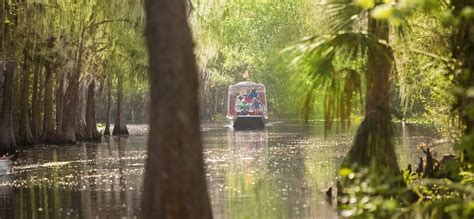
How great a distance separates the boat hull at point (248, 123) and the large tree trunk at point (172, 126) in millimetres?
64101

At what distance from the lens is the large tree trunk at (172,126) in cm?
987

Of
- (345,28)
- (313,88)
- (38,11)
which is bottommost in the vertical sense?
(313,88)

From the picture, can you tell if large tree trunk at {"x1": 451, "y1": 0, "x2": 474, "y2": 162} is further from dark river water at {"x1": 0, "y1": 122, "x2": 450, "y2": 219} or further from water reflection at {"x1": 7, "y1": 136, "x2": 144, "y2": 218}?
water reflection at {"x1": 7, "y1": 136, "x2": 144, "y2": 218}

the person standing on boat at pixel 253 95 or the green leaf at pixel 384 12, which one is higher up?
the person standing on boat at pixel 253 95

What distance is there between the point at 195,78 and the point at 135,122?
97.2 metres

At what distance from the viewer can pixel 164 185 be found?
388 inches

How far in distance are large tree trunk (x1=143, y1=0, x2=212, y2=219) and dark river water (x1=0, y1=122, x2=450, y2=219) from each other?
253cm

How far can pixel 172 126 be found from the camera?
995 centimetres

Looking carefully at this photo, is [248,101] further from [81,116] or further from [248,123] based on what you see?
[81,116]

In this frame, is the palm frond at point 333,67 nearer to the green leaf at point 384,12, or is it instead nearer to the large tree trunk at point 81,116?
the green leaf at point 384,12

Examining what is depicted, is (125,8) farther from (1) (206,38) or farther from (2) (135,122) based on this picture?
(2) (135,122)

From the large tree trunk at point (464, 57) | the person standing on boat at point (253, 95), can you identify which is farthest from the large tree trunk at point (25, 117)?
the person standing on boat at point (253, 95)

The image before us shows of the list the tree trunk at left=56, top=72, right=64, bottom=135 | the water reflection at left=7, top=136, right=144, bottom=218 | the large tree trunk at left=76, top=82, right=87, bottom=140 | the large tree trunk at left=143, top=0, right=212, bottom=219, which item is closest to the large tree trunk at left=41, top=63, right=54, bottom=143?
the tree trunk at left=56, top=72, right=64, bottom=135

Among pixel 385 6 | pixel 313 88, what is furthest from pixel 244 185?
pixel 385 6
